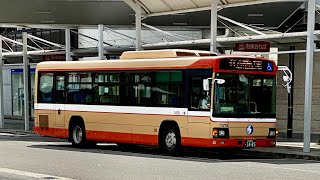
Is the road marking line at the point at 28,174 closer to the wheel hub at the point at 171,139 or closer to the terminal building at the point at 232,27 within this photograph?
the wheel hub at the point at 171,139

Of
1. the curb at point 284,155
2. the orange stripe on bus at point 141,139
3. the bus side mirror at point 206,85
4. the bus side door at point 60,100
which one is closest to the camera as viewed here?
the bus side mirror at point 206,85

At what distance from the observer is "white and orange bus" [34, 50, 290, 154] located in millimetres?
14445

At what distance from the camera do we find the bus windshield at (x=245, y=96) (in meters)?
14.4

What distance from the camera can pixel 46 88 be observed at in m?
19.5

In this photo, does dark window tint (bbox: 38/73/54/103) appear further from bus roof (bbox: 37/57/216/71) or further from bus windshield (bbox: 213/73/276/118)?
A: bus windshield (bbox: 213/73/276/118)

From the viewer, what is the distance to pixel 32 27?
28.2 metres

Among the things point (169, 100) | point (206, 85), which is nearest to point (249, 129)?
point (206, 85)

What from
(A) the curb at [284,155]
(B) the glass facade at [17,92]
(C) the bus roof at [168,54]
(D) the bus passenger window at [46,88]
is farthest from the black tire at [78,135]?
(B) the glass facade at [17,92]

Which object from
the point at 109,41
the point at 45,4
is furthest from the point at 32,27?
the point at 45,4

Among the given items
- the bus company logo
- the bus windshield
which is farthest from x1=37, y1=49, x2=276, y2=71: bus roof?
the bus company logo

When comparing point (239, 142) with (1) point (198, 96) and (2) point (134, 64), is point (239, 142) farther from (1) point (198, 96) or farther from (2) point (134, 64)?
(2) point (134, 64)

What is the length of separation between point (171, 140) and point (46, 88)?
6240mm

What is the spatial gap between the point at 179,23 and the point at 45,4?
242 inches

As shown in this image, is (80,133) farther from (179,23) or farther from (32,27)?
(32,27)
